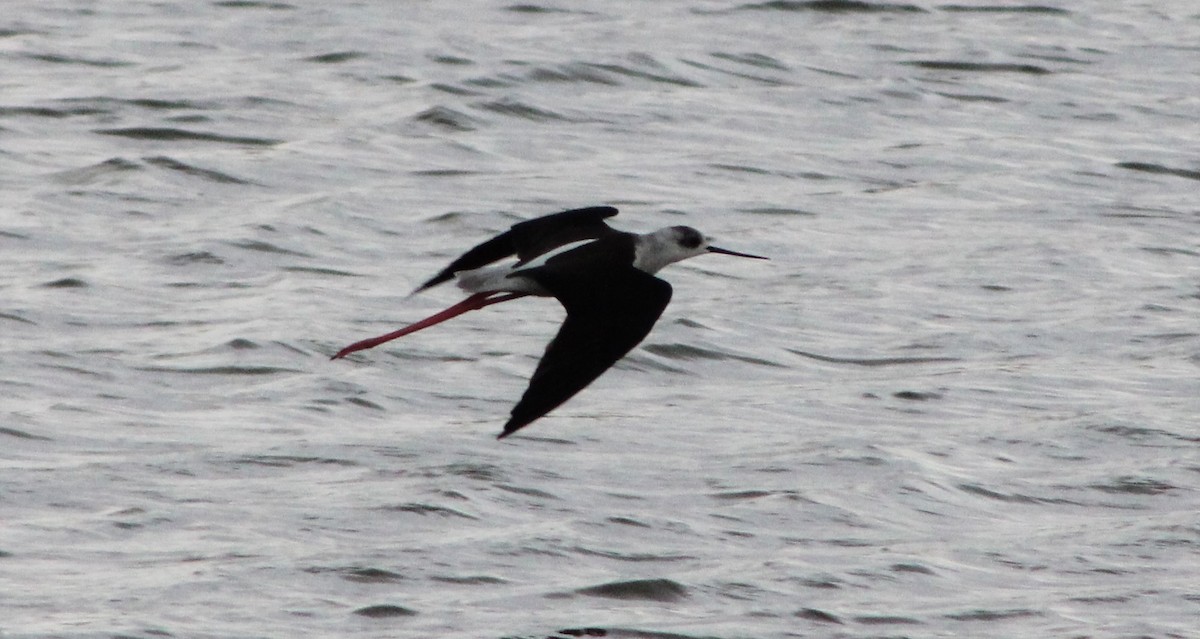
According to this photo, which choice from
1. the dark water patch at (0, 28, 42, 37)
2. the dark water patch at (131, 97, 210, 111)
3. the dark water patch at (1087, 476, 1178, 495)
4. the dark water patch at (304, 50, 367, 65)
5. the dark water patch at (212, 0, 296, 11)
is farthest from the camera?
the dark water patch at (212, 0, 296, 11)

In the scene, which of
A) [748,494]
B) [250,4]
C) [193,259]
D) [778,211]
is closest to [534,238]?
[748,494]

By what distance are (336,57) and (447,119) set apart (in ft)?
5.53

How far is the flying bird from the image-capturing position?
6738mm

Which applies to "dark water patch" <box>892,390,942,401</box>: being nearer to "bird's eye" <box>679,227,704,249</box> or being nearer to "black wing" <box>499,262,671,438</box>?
"bird's eye" <box>679,227,704,249</box>

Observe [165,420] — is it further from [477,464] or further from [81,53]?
[81,53]

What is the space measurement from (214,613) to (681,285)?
221 inches

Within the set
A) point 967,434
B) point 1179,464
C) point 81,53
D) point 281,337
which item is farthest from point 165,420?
point 81,53

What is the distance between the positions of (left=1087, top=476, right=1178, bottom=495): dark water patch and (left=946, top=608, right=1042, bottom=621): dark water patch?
5.56 ft

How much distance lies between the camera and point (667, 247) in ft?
29.9

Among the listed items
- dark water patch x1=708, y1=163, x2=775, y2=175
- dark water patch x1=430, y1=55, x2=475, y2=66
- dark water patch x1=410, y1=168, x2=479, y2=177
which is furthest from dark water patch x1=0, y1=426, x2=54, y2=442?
dark water patch x1=430, y1=55, x2=475, y2=66

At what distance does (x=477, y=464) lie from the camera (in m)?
9.54

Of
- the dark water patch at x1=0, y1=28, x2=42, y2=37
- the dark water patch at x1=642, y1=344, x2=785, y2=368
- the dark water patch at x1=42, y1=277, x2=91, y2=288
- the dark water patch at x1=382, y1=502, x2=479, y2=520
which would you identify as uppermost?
the dark water patch at x1=0, y1=28, x2=42, y2=37

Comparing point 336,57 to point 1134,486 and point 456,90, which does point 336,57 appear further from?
point 1134,486

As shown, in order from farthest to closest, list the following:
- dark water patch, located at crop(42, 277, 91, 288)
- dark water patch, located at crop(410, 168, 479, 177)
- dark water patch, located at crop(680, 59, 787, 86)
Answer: dark water patch, located at crop(680, 59, 787, 86) < dark water patch, located at crop(410, 168, 479, 177) < dark water patch, located at crop(42, 277, 91, 288)
